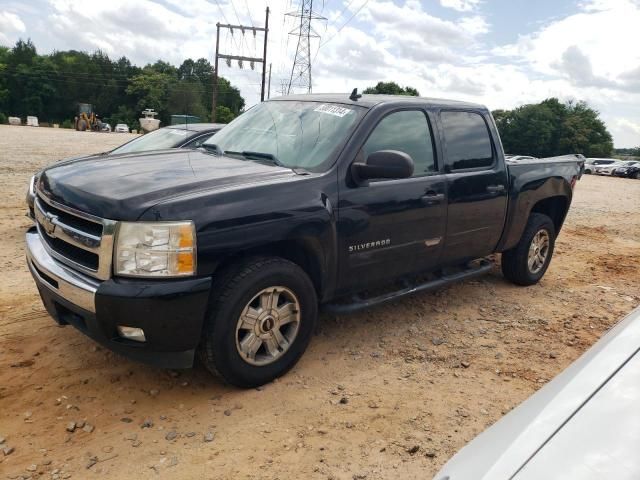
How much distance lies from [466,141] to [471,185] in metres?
0.42

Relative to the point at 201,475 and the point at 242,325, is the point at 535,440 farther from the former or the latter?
the point at 242,325

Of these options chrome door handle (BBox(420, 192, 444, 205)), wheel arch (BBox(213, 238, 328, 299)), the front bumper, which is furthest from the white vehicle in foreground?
chrome door handle (BBox(420, 192, 444, 205))

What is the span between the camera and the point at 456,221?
4379 millimetres

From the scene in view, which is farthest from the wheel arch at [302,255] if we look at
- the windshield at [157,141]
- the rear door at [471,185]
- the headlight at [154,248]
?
the windshield at [157,141]

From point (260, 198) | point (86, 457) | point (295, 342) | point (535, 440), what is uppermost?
point (260, 198)

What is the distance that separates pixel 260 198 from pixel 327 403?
1.30m

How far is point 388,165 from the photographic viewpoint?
344 cm

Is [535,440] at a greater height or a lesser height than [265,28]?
lesser

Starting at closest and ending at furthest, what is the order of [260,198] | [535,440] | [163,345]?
[535,440] < [163,345] < [260,198]

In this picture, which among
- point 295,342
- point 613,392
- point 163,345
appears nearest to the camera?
point 613,392

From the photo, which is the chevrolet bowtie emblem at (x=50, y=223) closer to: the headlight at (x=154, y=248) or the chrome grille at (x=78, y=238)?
the chrome grille at (x=78, y=238)

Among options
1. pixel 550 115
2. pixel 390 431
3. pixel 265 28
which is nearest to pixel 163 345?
pixel 390 431

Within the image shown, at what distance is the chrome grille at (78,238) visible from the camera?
9.06ft

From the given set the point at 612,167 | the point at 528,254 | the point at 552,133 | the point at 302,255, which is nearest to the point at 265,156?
the point at 302,255
